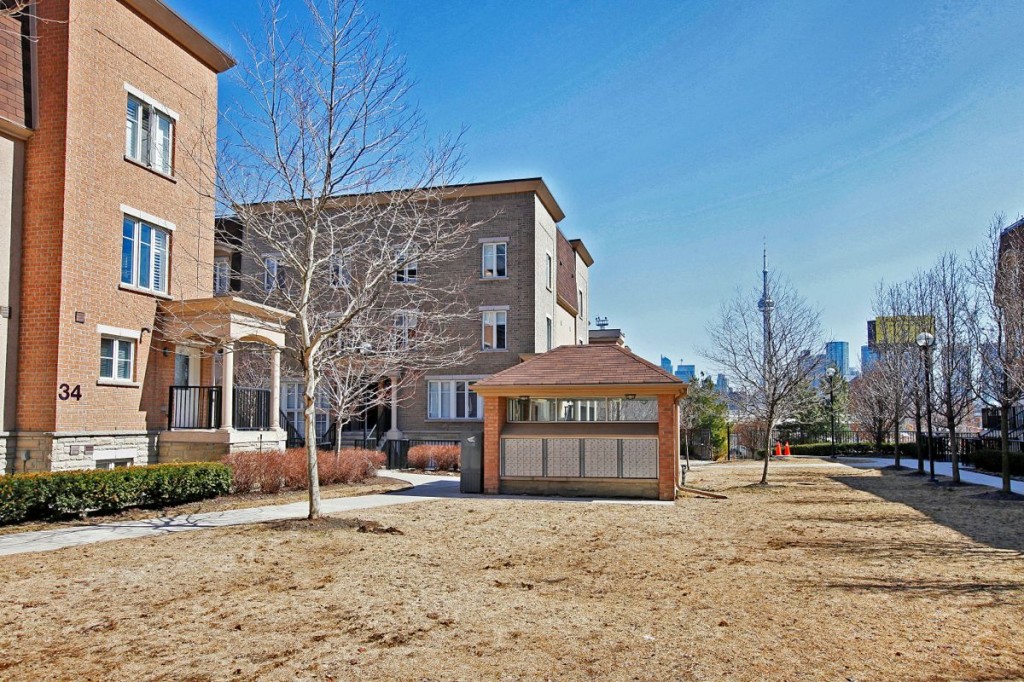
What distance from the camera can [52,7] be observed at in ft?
55.3

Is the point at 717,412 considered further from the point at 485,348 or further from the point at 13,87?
the point at 13,87

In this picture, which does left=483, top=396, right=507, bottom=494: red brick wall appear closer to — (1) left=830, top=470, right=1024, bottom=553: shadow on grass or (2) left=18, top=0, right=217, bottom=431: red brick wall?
(2) left=18, top=0, right=217, bottom=431: red brick wall

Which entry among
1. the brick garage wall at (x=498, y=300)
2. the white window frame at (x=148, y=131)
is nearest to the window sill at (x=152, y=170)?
the white window frame at (x=148, y=131)

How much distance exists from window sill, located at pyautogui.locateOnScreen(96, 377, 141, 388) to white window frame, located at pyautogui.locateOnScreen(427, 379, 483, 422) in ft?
46.9

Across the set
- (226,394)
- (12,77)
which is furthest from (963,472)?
(12,77)

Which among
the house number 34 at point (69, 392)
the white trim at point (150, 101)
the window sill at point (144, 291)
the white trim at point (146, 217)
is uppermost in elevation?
the white trim at point (150, 101)

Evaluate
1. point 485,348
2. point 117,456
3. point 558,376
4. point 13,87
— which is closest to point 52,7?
point 13,87

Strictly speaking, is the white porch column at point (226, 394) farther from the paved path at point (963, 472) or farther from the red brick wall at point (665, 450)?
the paved path at point (963, 472)

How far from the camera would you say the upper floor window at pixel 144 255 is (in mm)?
18672

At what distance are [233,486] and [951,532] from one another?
44.8ft

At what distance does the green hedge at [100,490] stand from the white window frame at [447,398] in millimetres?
16211

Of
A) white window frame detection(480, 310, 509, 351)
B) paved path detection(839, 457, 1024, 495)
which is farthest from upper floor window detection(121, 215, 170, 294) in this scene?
paved path detection(839, 457, 1024, 495)

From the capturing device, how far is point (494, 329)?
31.8 metres

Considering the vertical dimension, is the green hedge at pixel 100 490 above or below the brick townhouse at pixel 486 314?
below
